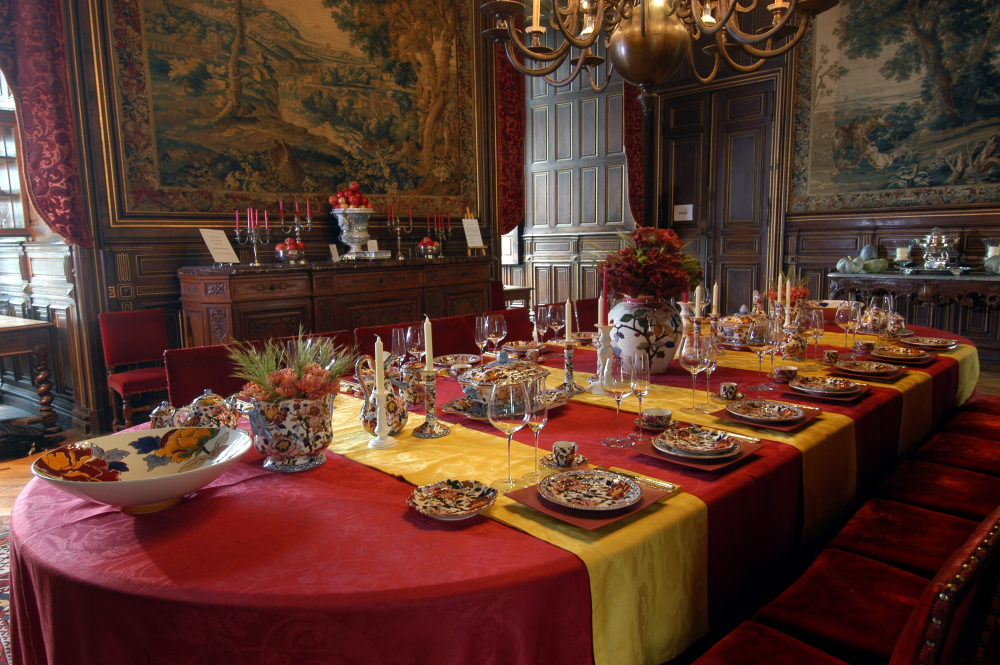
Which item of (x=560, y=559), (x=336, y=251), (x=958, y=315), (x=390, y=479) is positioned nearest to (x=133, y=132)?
(x=336, y=251)

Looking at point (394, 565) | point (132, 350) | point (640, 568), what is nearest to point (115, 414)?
point (132, 350)

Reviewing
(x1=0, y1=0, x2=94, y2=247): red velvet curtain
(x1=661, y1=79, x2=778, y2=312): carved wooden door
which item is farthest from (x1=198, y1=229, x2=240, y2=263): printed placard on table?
(x1=661, y1=79, x2=778, y2=312): carved wooden door

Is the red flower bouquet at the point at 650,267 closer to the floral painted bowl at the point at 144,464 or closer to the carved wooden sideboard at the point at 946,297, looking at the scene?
the floral painted bowl at the point at 144,464

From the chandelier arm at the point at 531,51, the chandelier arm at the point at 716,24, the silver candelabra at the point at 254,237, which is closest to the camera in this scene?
the chandelier arm at the point at 716,24

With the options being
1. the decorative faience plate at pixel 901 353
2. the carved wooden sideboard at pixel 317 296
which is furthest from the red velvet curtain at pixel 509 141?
the decorative faience plate at pixel 901 353

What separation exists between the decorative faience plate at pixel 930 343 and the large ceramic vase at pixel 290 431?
2.43m

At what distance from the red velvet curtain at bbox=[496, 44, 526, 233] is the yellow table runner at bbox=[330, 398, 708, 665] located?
17.1 feet

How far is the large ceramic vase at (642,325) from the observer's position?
2.18 metres

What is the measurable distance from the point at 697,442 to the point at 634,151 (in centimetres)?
662

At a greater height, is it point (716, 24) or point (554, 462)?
point (716, 24)

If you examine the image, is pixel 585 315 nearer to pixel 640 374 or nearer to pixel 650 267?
pixel 650 267

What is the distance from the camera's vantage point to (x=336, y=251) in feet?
16.7

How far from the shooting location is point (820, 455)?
153 centimetres

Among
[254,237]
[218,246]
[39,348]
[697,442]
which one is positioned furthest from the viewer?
[254,237]
